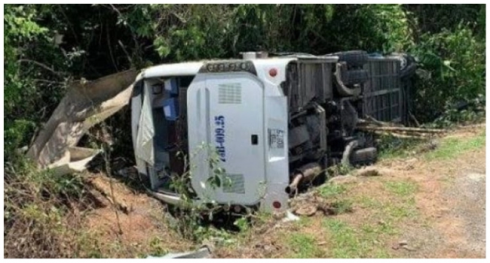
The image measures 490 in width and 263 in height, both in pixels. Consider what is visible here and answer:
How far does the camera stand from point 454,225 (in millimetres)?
5527

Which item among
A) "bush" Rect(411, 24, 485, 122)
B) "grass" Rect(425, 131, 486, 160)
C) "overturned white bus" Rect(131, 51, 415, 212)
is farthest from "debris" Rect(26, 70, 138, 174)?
"bush" Rect(411, 24, 485, 122)

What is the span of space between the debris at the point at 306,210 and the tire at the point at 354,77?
2.21m

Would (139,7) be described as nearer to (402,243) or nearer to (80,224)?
(80,224)

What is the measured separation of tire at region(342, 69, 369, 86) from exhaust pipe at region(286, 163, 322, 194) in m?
1.22

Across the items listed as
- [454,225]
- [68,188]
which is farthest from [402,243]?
[68,188]

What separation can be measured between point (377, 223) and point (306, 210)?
692 millimetres

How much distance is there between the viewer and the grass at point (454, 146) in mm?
7686

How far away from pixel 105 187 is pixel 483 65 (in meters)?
6.72

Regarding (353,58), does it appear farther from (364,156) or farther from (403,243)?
(403,243)

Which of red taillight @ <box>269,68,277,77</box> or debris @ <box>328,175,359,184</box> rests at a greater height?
red taillight @ <box>269,68,277,77</box>

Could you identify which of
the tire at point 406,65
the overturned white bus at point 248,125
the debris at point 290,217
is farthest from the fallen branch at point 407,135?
the debris at point 290,217

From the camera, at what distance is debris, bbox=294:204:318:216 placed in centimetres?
596

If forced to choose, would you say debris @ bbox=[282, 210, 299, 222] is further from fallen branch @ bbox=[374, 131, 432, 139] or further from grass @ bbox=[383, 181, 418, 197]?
fallen branch @ bbox=[374, 131, 432, 139]

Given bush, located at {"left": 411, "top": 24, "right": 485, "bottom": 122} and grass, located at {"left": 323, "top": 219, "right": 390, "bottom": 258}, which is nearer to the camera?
grass, located at {"left": 323, "top": 219, "right": 390, "bottom": 258}
